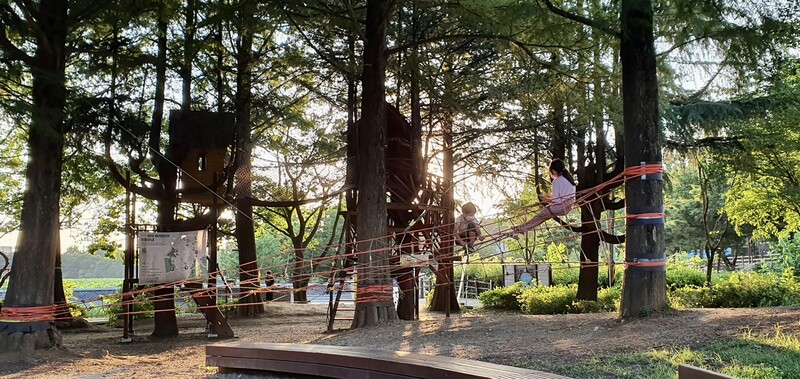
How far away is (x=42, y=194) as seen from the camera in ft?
29.8

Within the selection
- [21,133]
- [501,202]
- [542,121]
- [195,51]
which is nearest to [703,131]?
[542,121]

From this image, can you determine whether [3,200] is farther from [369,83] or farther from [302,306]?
[369,83]

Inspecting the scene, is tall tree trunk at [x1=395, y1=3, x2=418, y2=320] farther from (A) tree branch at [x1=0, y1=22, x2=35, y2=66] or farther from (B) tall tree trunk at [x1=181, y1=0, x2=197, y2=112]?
(A) tree branch at [x1=0, y1=22, x2=35, y2=66]

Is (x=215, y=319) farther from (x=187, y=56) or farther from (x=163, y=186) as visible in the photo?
(x=187, y=56)

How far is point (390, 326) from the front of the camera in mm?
8672

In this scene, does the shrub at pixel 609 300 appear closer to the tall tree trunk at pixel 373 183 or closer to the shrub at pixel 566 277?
the tall tree trunk at pixel 373 183

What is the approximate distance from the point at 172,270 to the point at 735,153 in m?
12.0

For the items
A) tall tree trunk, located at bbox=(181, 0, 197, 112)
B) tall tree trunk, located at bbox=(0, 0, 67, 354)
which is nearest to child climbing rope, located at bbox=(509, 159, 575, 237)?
tall tree trunk, located at bbox=(0, 0, 67, 354)

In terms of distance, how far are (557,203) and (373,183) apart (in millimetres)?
3495

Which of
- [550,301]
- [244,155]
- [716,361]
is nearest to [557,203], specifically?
[716,361]

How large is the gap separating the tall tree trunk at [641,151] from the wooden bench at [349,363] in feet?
9.25

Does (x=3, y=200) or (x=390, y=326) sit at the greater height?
(x=3, y=200)

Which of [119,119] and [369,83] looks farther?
[119,119]

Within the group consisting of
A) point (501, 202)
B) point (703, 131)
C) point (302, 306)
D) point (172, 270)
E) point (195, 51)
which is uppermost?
point (195, 51)
